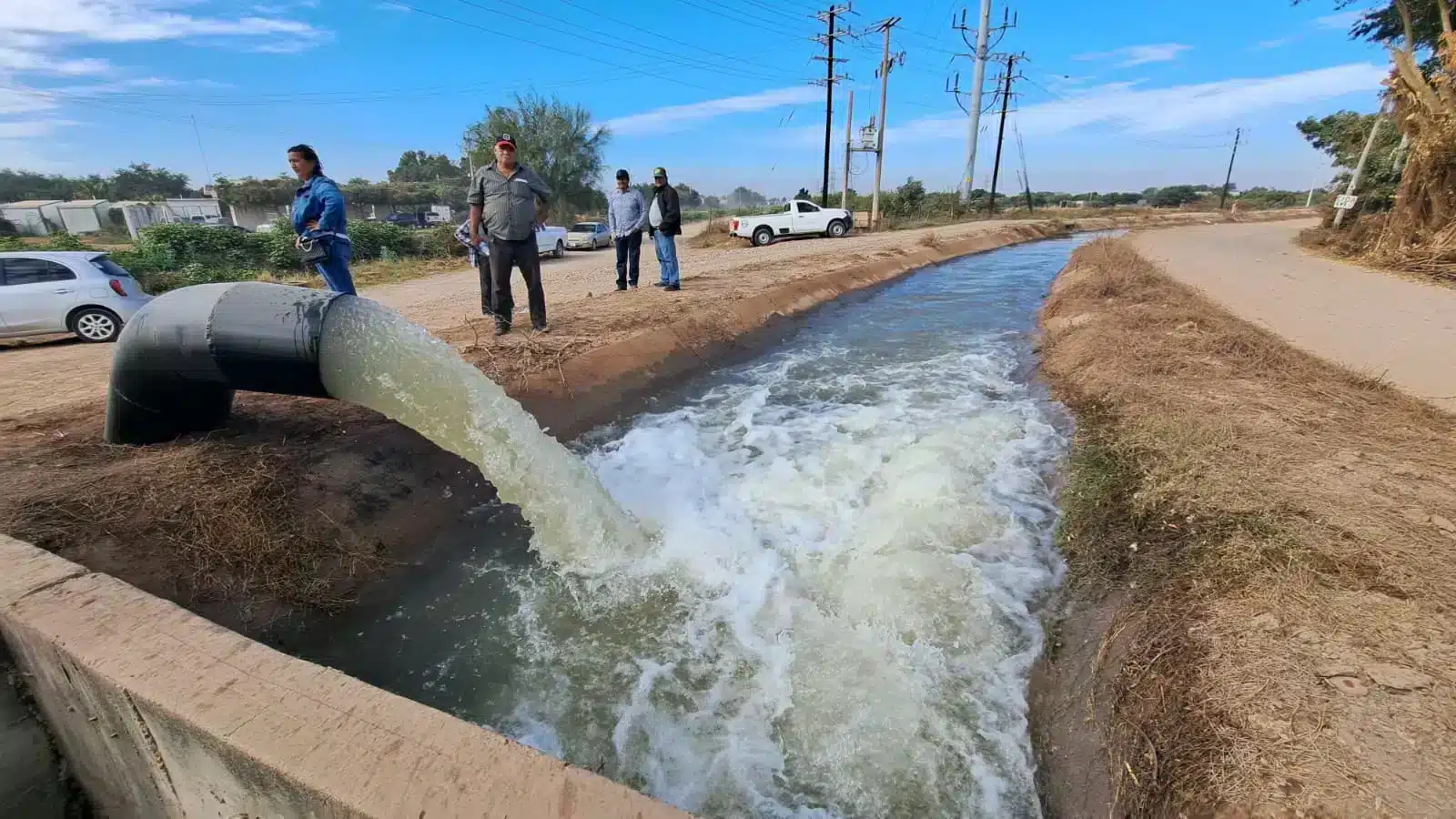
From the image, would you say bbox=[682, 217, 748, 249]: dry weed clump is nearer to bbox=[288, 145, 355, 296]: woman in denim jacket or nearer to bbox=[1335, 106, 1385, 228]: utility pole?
bbox=[1335, 106, 1385, 228]: utility pole

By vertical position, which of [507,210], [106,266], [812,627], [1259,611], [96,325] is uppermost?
[507,210]

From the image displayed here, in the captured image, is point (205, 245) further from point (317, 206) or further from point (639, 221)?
point (317, 206)

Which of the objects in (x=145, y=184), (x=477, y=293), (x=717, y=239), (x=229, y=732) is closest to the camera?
(x=229, y=732)

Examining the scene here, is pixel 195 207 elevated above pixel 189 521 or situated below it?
above

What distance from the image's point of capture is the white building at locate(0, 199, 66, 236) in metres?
35.2

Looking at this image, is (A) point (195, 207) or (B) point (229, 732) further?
(A) point (195, 207)

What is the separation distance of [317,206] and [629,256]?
17.5ft

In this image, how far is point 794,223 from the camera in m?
23.4

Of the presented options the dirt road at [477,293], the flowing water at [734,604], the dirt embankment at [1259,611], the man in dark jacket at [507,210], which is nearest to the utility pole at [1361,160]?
the dirt road at [477,293]

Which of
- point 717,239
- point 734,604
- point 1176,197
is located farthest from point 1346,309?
point 1176,197

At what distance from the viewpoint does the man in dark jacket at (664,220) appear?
9.02m

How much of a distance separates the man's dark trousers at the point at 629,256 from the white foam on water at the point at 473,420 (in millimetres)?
5997

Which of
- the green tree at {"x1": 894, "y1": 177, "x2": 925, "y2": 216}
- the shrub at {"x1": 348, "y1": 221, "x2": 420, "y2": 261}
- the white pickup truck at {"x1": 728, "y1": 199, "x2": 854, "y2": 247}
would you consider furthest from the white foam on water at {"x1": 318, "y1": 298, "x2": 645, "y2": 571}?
the green tree at {"x1": 894, "y1": 177, "x2": 925, "y2": 216}

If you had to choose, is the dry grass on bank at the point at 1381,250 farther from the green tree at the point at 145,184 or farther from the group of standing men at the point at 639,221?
the green tree at the point at 145,184
